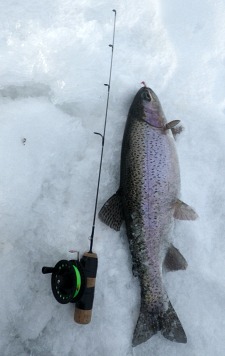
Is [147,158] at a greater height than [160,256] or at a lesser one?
greater

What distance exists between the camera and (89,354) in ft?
7.94

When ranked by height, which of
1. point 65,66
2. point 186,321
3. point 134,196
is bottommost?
point 186,321

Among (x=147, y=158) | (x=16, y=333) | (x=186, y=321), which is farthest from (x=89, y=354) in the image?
(x=147, y=158)

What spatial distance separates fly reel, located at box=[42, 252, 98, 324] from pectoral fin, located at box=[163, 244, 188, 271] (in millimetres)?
564

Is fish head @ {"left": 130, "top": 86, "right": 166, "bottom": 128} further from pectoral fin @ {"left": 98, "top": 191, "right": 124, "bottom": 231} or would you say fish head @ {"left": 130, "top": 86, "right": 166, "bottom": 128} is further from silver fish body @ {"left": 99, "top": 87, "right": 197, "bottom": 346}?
pectoral fin @ {"left": 98, "top": 191, "right": 124, "bottom": 231}

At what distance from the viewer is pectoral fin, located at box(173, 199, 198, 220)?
266 centimetres

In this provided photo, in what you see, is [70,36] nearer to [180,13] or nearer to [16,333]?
[180,13]

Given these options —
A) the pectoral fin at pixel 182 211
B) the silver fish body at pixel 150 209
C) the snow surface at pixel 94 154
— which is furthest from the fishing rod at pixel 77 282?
the pectoral fin at pixel 182 211

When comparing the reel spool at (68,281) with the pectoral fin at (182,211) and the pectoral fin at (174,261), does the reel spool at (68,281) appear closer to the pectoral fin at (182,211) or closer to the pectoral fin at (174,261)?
the pectoral fin at (174,261)

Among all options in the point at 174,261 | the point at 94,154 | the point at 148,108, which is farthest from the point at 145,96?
the point at 174,261

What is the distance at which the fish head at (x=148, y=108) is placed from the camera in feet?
9.16

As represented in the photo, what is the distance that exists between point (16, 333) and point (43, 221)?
2.54 feet

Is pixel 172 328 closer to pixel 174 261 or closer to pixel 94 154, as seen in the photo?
pixel 174 261

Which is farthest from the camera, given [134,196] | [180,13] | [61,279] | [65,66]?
[180,13]
